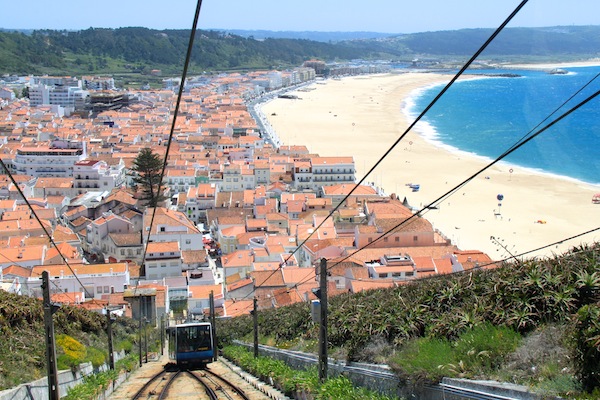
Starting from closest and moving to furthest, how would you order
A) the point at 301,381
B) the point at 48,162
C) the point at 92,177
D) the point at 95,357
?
the point at 301,381, the point at 95,357, the point at 92,177, the point at 48,162

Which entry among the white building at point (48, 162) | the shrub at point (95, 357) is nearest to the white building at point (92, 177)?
the white building at point (48, 162)

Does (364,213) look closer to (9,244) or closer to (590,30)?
(9,244)

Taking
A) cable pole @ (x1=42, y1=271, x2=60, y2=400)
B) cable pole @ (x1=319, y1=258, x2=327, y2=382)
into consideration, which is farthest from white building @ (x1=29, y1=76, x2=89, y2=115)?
cable pole @ (x1=42, y1=271, x2=60, y2=400)

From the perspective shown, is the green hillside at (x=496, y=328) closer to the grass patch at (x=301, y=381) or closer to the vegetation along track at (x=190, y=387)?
the grass patch at (x=301, y=381)

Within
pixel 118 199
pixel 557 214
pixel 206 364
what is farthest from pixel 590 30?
pixel 206 364

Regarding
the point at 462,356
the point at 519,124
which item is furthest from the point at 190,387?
the point at 519,124

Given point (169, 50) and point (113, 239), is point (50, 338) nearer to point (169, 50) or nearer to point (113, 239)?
point (113, 239)
